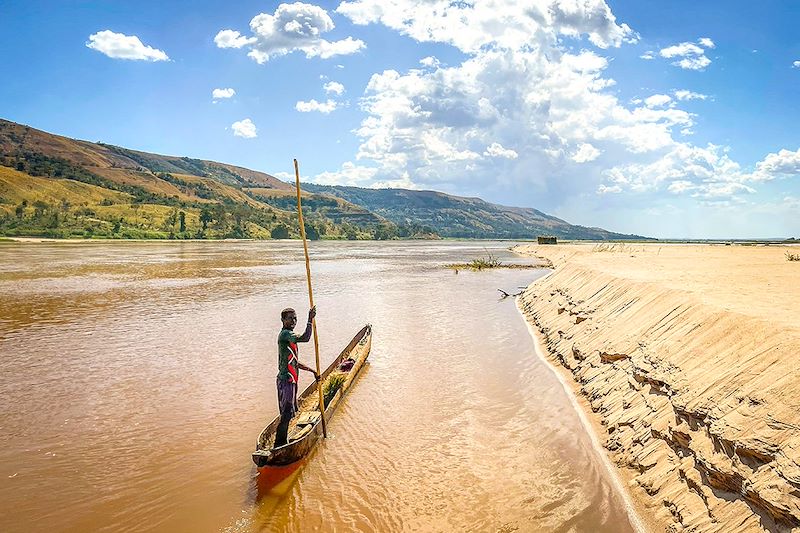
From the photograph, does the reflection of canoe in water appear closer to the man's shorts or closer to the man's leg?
the man's leg

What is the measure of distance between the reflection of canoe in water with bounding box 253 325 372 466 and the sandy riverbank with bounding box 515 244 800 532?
6.88 metres

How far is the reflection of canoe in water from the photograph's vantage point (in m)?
9.77

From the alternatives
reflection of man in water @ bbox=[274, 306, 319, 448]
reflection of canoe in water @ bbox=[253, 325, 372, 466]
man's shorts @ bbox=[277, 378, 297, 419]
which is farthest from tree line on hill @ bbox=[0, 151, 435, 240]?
man's shorts @ bbox=[277, 378, 297, 419]

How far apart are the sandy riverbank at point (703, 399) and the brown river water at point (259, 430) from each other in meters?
0.91

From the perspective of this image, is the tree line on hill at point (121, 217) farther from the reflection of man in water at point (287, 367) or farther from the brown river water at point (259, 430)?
the reflection of man in water at point (287, 367)

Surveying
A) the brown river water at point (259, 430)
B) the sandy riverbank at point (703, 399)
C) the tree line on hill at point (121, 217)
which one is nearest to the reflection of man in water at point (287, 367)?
the brown river water at point (259, 430)

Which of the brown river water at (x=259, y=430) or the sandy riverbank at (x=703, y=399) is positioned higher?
the sandy riverbank at (x=703, y=399)

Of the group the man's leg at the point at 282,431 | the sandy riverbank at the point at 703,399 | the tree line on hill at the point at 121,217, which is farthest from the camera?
the tree line on hill at the point at 121,217

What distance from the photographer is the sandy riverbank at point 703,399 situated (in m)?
6.58

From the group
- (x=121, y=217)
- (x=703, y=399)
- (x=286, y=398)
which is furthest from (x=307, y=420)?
(x=121, y=217)

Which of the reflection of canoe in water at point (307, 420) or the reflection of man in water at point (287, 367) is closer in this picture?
the reflection of canoe in water at point (307, 420)

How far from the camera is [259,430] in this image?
41.4 ft

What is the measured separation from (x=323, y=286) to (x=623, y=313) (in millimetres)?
30674

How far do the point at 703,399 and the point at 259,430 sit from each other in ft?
34.4
